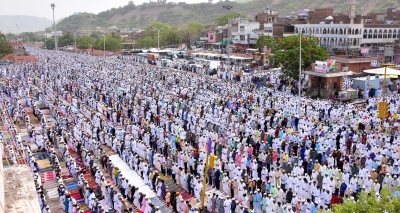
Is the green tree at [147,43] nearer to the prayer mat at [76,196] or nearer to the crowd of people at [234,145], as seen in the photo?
the crowd of people at [234,145]

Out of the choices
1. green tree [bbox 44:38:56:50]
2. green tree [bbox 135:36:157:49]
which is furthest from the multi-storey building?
green tree [bbox 44:38:56:50]

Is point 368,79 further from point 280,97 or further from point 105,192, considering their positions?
point 105,192

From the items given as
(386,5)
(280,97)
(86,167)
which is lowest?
(86,167)

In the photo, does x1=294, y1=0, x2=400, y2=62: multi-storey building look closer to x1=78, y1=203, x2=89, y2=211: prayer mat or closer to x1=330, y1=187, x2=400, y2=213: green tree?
x1=78, y1=203, x2=89, y2=211: prayer mat

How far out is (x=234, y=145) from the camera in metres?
14.6

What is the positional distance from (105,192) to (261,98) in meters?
12.6

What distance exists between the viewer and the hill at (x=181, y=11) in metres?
101

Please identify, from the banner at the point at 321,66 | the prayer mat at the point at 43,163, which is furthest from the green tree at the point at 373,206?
the banner at the point at 321,66

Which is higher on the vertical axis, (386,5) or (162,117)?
(386,5)

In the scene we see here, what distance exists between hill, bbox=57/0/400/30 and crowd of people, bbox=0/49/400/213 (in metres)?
80.0

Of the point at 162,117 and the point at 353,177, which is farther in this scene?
the point at 162,117

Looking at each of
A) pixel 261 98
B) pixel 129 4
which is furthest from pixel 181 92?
pixel 129 4

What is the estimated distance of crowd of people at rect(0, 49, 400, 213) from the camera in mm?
10844

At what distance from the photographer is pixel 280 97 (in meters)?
21.8
